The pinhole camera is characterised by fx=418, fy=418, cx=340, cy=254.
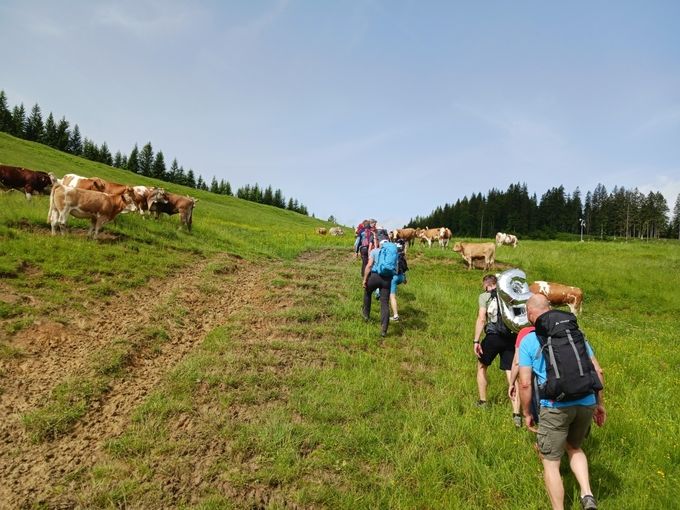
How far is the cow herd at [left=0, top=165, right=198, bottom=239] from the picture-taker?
13.0 m

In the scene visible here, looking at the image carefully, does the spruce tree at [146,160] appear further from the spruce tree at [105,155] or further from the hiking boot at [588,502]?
the hiking boot at [588,502]

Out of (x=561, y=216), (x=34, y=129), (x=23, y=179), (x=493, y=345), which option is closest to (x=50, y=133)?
(x=34, y=129)

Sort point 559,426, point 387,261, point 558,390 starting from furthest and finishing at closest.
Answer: point 387,261, point 559,426, point 558,390

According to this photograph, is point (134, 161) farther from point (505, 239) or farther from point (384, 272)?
point (384, 272)

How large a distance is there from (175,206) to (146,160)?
79.4m

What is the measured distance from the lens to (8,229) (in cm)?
Result: 1172

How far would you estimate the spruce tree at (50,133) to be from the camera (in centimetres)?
8088

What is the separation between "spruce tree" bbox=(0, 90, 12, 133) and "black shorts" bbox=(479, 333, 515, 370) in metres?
95.0

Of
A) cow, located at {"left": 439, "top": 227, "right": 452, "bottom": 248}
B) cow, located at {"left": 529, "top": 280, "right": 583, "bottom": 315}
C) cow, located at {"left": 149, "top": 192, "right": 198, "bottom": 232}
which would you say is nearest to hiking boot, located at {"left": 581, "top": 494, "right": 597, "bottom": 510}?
cow, located at {"left": 529, "top": 280, "right": 583, "bottom": 315}

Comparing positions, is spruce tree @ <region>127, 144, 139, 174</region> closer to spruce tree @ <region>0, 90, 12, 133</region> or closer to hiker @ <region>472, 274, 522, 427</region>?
spruce tree @ <region>0, 90, 12, 133</region>

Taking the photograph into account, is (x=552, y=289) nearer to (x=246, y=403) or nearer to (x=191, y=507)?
(x=246, y=403)

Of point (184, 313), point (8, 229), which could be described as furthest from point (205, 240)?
point (184, 313)

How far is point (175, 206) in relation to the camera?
68.1 ft

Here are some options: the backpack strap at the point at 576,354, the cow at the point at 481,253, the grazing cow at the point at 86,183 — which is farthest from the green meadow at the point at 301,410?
the cow at the point at 481,253
